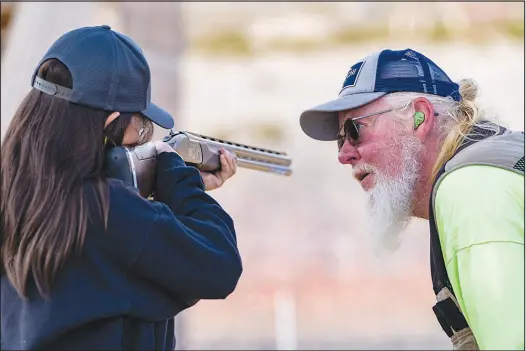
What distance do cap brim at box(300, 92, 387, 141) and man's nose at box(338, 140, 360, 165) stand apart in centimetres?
12

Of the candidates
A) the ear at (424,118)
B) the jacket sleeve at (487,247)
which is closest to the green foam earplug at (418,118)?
the ear at (424,118)

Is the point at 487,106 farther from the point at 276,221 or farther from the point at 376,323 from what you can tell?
the point at 276,221

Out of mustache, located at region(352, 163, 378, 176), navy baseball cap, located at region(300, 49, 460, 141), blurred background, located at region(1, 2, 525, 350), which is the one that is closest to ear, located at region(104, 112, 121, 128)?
navy baseball cap, located at region(300, 49, 460, 141)

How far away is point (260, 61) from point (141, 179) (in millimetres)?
15706

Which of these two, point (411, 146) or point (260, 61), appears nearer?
point (411, 146)

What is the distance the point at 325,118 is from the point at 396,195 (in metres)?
0.43

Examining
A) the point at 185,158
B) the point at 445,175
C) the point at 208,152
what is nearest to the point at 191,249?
the point at 445,175

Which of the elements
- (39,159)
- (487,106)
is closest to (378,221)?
(487,106)

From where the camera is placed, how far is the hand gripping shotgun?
2248mm

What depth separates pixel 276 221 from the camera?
42.1 feet

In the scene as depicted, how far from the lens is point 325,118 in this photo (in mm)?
2963

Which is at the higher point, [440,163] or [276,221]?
[440,163]

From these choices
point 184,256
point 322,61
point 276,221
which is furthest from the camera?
point 322,61

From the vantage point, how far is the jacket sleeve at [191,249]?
207 centimetres
